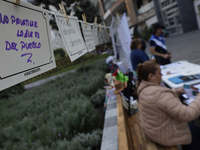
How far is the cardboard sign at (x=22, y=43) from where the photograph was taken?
0.67m

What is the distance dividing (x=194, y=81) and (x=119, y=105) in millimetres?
1168

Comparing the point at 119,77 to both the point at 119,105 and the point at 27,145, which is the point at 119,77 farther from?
the point at 27,145

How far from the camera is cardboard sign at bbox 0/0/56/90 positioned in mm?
672

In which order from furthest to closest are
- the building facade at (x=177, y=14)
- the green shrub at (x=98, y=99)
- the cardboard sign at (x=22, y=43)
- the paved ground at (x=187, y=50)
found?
1. the building facade at (x=177, y=14)
2. the paved ground at (x=187, y=50)
3. the green shrub at (x=98, y=99)
4. the cardboard sign at (x=22, y=43)

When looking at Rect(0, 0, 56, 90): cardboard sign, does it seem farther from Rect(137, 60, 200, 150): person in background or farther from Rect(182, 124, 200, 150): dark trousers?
Rect(182, 124, 200, 150): dark trousers

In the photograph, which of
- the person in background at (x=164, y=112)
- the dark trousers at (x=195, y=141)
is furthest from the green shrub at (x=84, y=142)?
the dark trousers at (x=195, y=141)

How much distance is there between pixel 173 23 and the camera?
16.2 meters

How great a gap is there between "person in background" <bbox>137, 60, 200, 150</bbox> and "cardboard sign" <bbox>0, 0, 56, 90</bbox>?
1.09 m

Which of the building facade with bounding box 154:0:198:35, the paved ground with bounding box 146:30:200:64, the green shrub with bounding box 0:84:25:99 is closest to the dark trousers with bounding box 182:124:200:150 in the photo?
the paved ground with bounding box 146:30:200:64

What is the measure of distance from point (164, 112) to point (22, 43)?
4.72 ft

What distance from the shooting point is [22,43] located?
77cm

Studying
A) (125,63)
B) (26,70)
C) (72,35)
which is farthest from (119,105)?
(125,63)

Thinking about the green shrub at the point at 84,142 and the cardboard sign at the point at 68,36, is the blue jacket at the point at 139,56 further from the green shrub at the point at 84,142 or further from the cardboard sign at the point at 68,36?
the cardboard sign at the point at 68,36

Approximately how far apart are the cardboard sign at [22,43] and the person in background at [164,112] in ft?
3.59
